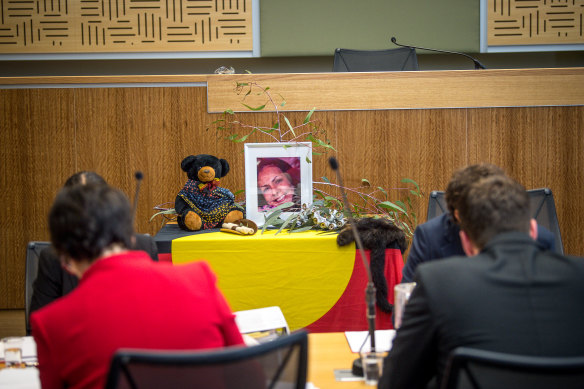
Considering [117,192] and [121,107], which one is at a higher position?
[121,107]

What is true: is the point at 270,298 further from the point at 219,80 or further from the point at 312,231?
the point at 219,80

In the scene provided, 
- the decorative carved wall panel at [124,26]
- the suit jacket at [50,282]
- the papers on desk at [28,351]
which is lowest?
the papers on desk at [28,351]

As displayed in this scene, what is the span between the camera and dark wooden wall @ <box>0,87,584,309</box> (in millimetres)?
3205

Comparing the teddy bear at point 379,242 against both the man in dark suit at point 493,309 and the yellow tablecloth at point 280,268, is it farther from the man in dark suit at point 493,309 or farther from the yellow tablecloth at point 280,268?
the man in dark suit at point 493,309

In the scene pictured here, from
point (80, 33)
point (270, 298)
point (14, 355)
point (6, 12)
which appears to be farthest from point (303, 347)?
point (6, 12)

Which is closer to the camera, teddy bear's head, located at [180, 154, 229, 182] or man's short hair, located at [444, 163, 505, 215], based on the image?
man's short hair, located at [444, 163, 505, 215]

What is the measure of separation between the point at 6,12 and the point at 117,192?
4.21 metres

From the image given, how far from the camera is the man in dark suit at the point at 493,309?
88cm

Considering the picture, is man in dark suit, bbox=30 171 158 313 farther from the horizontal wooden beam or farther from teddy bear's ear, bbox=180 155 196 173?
the horizontal wooden beam

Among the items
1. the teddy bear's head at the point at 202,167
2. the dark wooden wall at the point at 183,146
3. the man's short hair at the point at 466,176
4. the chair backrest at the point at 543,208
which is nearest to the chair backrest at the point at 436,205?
the chair backrest at the point at 543,208

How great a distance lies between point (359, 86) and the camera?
Answer: 10.4ft

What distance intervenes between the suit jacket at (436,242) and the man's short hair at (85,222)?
1.01 metres

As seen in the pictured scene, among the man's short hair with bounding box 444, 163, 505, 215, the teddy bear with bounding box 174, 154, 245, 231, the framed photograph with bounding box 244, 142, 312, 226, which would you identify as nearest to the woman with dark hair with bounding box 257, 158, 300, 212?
the framed photograph with bounding box 244, 142, 312, 226

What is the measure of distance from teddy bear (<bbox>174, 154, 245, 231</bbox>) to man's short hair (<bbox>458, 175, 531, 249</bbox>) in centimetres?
145
